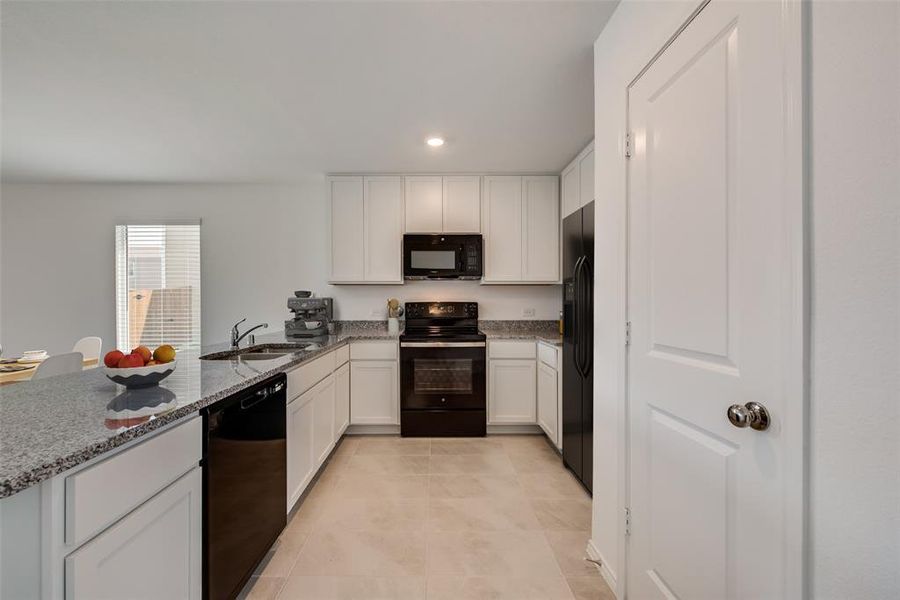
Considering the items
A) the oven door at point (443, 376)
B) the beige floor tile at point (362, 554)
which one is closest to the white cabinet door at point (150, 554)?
the beige floor tile at point (362, 554)

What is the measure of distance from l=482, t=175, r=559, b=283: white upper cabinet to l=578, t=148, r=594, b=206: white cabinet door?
25.6 inches

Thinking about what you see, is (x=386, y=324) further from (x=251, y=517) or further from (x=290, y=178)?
(x=251, y=517)

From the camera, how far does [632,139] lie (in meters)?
1.44

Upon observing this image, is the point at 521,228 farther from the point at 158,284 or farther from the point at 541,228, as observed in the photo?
the point at 158,284

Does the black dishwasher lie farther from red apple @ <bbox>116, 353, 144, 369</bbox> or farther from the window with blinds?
the window with blinds

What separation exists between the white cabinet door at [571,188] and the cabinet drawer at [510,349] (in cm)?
126

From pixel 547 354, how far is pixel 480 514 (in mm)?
1434

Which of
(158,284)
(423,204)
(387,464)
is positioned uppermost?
(423,204)

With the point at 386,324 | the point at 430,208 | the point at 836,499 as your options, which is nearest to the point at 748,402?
the point at 836,499

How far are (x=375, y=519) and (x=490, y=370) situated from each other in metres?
1.65

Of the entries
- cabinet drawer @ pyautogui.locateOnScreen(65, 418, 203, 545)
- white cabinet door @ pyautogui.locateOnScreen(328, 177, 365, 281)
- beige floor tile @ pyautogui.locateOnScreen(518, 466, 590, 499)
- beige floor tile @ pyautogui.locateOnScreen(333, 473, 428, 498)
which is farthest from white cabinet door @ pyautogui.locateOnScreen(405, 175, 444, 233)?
→ cabinet drawer @ pyautogui.locateOnScreen(65, 418, 203, 545)

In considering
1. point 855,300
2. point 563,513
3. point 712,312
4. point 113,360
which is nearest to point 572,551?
point 563,513

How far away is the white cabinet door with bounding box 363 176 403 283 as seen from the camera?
362cm

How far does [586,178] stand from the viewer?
2.88m
